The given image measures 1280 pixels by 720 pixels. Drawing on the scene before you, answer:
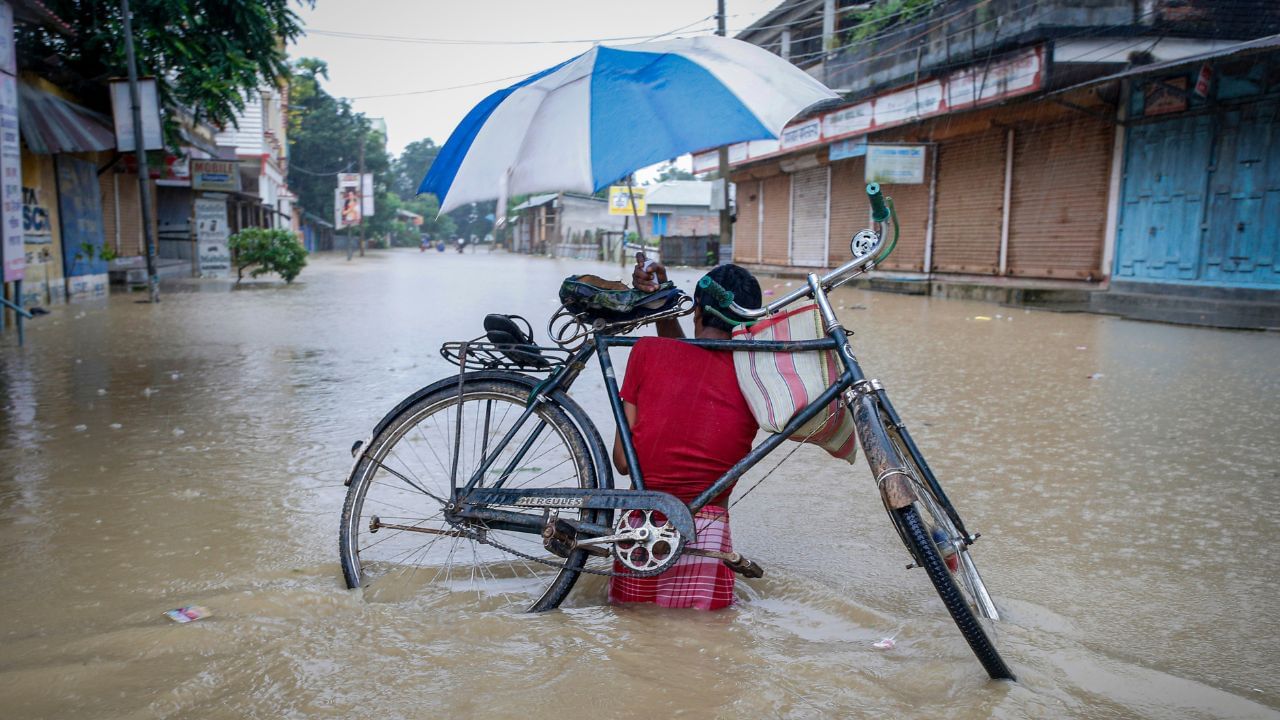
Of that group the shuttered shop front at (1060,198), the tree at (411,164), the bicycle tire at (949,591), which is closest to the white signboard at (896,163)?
the shuttered shop front at (1060,198)

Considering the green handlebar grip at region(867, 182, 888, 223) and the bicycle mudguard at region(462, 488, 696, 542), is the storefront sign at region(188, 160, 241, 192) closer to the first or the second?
the bicycle mudguard at region(462, 488, 696, 542)

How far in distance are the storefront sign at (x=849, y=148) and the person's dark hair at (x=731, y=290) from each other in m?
19.1

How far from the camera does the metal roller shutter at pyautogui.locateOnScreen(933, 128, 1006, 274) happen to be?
17.4 metres

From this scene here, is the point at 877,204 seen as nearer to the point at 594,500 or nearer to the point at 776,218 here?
the point at 594,500

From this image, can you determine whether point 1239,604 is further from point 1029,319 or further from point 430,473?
point 1029,319

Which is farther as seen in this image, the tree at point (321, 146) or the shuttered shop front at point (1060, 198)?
the tree at point (321, 146)

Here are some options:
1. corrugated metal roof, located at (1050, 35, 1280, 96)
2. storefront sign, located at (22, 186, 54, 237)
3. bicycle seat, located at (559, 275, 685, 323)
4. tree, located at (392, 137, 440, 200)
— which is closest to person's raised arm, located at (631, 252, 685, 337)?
bicycle seat, located at (559, 275, 685, 323)

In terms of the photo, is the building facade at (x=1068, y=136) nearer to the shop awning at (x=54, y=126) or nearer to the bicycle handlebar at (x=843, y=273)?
the bicycle handlebar at (x=843, y=273)

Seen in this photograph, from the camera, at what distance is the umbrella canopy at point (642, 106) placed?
9.20 feet

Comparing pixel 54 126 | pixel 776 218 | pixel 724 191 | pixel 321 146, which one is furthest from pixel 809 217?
pixel 321 146

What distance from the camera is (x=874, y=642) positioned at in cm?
264

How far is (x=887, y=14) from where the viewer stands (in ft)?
68.9

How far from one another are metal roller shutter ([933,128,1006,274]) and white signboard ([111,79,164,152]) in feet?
48.7

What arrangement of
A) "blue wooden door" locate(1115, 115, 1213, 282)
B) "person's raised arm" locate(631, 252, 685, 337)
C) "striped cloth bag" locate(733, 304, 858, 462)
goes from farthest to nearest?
"blue wooden door" locate(1115, 115, 1213, 282)
"person's raised arm" locate(631, 252, 685, 337)
"striped cloth bag" locate(733, 304, 858, 462)
